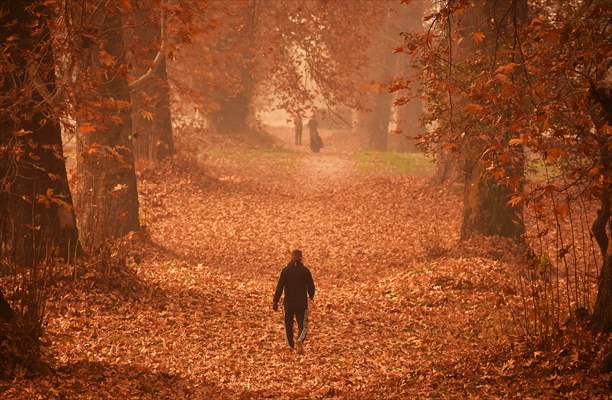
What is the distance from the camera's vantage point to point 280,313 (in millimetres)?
12742

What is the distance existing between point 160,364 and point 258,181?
1737 cm

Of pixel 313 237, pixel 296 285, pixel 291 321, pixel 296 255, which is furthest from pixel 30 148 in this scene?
pixel 313 237

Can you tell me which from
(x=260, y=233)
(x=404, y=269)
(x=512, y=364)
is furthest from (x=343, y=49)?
(x=512, y=364)

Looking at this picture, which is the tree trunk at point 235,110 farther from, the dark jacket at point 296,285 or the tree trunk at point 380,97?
the dark jacket at point 296,285

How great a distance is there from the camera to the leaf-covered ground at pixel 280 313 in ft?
25.7

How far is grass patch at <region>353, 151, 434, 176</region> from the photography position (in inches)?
1126

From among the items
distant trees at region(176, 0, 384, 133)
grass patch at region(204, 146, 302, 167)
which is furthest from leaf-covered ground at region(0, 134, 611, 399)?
grass patch at region(204, 146, 302, 167)

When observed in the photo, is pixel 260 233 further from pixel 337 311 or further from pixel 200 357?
pixel 200 357

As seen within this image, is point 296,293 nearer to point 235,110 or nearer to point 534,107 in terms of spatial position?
point 534,107

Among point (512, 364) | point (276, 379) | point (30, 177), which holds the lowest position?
point (276, 379)

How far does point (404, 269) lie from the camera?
51.7ft

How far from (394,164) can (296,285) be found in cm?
2025

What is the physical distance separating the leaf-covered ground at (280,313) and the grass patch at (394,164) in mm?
4930

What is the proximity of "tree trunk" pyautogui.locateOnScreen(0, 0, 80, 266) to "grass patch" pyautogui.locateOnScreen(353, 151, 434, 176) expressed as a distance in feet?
60.6
